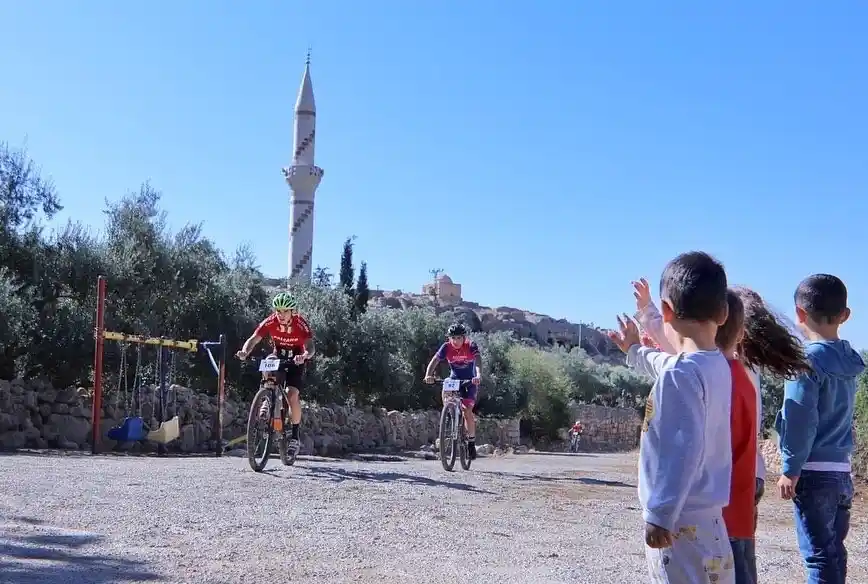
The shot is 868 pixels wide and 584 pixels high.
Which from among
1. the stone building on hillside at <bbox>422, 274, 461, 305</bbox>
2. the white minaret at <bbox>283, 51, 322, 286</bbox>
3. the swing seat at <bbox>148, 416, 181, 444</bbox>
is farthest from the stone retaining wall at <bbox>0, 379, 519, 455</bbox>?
the stone building on hillside at <bbox>422, 274, 461, 305</bbox>

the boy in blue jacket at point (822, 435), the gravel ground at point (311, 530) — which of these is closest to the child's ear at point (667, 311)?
the boy in blue jacket at point (822, 435)

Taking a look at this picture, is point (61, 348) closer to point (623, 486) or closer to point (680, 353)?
point (623, 486)

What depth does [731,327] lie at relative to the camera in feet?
10.8

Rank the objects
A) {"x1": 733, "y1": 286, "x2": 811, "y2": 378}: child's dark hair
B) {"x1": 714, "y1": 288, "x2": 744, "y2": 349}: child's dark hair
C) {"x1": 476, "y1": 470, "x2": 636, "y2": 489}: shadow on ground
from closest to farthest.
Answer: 1. {"x1": 714, "y1": 288, "x2": 744, "y2": 349}: child's dark hair
2. {"x1": 733, "y1": 286, "x2": 811, "y2": 378}: child's dark hair
3. {"x1": 476, "y1": 470, "x2": 636, "y2": 489}: shadow on ground

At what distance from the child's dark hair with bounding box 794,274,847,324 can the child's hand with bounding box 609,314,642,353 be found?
105 cm

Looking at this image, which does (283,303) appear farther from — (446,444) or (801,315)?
(801,315)

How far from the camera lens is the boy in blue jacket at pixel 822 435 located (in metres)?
3.73

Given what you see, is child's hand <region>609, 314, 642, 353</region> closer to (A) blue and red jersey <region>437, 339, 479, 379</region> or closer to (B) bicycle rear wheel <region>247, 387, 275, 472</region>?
(B) bicycle rear wheel <region>247, 387, 275, 472</region>

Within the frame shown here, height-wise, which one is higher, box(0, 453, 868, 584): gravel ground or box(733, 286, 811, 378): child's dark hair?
box(733, 286, 811, 378): child's dark hair

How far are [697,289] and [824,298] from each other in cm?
153

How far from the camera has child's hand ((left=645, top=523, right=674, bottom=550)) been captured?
2590 mm

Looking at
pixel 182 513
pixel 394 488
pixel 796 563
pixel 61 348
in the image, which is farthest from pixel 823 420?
pixel 61 348

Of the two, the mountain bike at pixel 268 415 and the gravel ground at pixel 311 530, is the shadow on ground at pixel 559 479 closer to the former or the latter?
the gravel ground at pixel 311 530

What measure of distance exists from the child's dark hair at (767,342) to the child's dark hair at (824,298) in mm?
401
